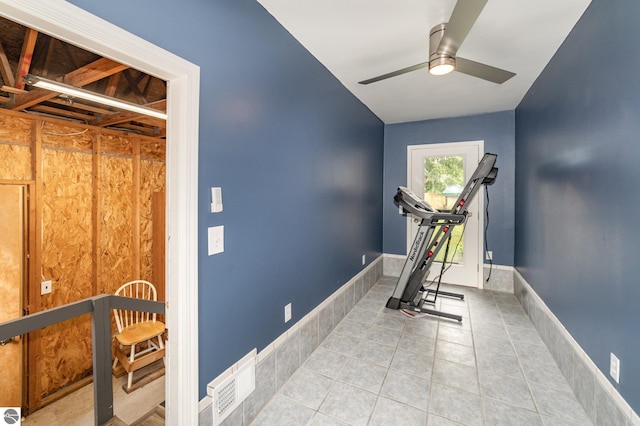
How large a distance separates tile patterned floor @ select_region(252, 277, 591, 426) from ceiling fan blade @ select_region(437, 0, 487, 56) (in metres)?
2.33

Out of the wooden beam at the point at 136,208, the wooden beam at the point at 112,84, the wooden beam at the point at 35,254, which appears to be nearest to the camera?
the wooden beam at the point at 112,84

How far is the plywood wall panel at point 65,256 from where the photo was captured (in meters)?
2.97

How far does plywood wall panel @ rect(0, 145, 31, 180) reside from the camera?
2.64m

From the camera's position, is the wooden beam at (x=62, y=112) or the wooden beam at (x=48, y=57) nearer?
the wooden beam at (x=48, y=57)

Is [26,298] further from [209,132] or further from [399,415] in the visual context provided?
[399,415]

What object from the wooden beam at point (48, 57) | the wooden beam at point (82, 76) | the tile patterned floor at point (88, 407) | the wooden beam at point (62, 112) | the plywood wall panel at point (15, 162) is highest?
the wooden beam at point (48, 57)

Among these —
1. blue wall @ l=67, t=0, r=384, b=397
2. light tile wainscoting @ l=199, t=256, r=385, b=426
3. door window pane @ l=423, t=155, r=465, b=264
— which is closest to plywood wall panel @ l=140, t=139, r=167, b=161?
blue wall @ l=67, t=0, r=384, b=397

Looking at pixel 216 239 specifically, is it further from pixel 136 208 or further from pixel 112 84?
pixel 136 208

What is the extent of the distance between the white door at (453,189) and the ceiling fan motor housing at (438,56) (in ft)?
8.55

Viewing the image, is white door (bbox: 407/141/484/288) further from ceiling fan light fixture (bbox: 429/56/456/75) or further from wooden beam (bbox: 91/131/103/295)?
wooden beam (bbox: 91/131/103/295)

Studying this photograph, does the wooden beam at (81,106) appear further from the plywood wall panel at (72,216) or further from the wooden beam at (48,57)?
the plywood wall panel at (72,216)

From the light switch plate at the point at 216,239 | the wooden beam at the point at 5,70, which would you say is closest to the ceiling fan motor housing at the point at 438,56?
the light switch plate at the point at 216,239

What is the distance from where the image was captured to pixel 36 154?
2.80m

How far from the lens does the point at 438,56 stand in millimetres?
1907
